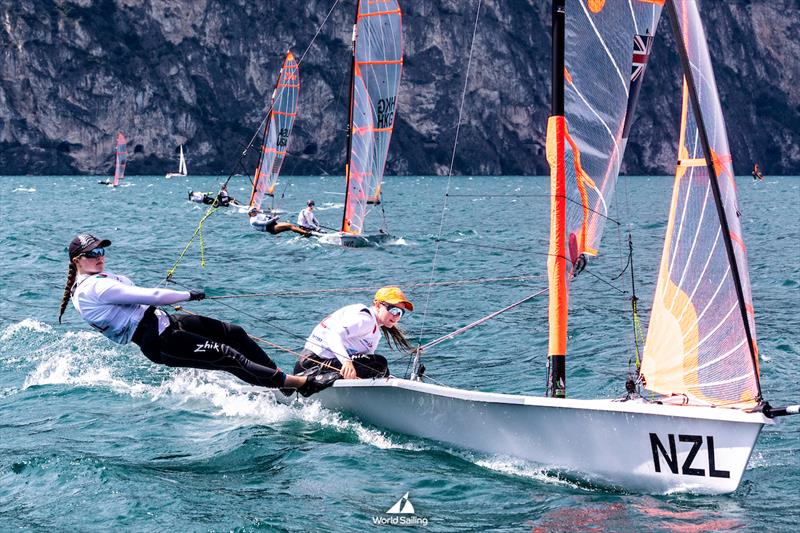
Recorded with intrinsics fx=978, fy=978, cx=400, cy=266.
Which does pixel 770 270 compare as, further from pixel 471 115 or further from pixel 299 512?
pixel 471 115

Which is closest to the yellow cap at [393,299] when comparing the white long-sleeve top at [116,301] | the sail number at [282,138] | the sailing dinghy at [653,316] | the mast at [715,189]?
the sailing dinghy at [653,316]

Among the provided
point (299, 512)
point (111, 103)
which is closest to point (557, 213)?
point (299, 512)

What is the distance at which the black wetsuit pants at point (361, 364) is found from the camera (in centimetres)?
848

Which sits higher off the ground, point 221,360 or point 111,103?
point 111,103

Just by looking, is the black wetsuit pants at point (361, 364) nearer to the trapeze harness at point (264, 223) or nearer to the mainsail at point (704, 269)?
the mainsail at point (704, 269)

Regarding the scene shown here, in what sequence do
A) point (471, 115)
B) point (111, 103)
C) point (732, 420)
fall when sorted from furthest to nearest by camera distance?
point (471, 115) < point (111, 103) < point (732, 420)

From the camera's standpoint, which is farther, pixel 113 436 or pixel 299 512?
pixel 113 436

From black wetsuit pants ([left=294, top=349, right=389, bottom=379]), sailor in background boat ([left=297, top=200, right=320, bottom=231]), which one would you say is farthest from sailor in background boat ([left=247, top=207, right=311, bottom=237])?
black wetsuit pants ([left=294, top=349, right=389, bottom=379])

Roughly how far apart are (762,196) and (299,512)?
6066cm

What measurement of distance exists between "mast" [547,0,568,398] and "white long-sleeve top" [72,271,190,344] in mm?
2787

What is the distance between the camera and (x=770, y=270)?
2097 centimetres

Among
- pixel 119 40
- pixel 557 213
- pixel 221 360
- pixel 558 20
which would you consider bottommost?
pixel 221 360

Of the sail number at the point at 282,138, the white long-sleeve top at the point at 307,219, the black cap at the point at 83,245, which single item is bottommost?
the white long-sleeve top at the point at 307,219

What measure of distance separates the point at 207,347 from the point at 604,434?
321 centimetres
